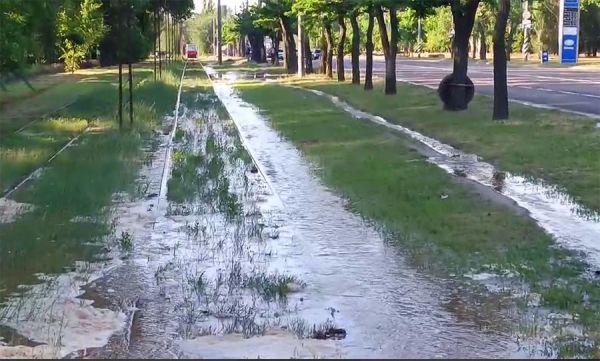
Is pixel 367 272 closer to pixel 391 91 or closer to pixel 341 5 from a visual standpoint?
pixel 391 91

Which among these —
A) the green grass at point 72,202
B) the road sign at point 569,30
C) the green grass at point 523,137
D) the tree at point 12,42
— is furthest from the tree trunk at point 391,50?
the road sign at point 569,30

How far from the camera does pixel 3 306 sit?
7.80 metres

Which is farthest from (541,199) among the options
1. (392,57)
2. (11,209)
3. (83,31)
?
(83,31)

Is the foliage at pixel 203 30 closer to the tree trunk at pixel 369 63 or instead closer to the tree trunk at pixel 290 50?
the tree trunk at pixel 290 50

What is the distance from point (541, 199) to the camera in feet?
42.0

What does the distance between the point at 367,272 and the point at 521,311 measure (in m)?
1.80

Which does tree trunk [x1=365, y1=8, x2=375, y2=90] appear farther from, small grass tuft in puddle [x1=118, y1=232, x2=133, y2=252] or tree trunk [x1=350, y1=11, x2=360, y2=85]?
small grass tuft in puddle [x1=118, y1=232, x2=133, y2=252]

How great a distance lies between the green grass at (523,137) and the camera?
47.5ft

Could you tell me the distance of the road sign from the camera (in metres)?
65.0

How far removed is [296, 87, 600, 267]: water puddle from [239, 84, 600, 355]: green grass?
25 centimetres

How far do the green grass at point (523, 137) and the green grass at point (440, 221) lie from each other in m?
1.40

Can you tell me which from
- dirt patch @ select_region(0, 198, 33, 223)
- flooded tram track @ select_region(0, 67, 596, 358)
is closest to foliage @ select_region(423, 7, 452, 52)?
dirt patch @ select_region(0, 198, 33, 223)

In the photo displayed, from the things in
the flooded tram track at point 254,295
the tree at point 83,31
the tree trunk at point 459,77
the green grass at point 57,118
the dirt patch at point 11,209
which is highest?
the tree at point 83,31

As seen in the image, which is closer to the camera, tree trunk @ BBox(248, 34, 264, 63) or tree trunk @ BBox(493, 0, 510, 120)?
tree trunk @ BBox(493, 0, 510, 120)
